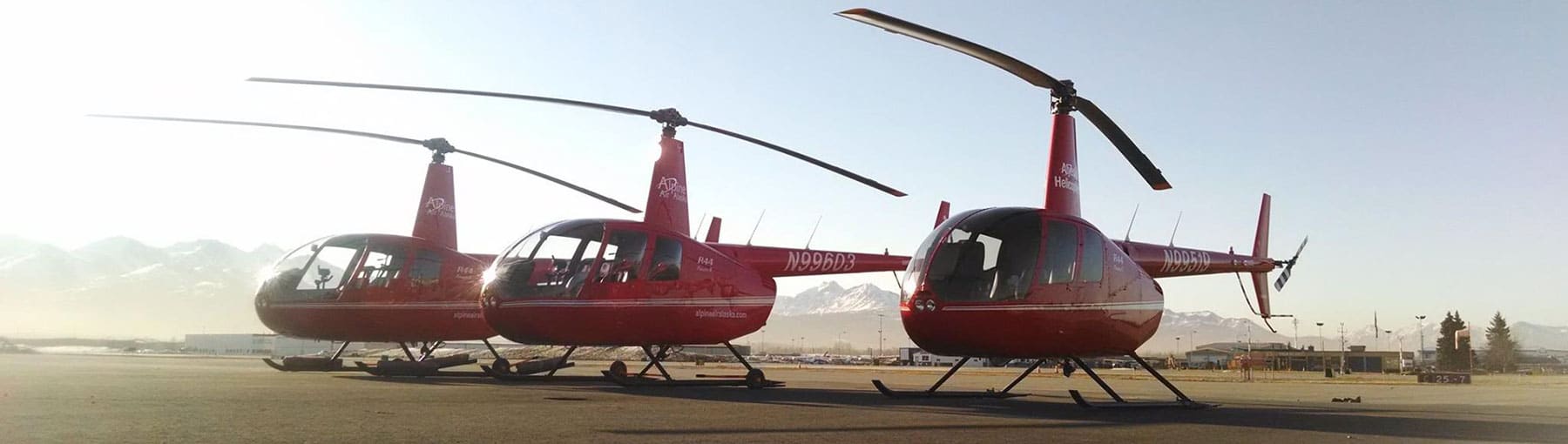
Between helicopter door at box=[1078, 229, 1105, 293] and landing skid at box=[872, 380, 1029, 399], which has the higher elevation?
helicopter door at box=[1078, 229, 1105, 293]

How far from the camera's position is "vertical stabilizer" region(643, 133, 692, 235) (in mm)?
20438

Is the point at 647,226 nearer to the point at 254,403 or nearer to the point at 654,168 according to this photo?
the point at 654,168

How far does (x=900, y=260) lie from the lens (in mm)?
23703

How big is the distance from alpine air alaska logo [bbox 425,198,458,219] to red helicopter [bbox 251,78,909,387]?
6531 mm

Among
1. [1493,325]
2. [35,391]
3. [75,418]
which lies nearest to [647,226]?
[35,391]

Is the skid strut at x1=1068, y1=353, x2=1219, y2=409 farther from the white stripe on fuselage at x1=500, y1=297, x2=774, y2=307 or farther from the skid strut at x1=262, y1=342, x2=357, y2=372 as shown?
the skid strut at x1=262, y1=342, x2=357, y2=372

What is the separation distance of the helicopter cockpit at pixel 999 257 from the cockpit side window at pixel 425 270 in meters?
13.2

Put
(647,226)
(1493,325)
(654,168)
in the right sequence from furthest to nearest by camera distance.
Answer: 1. (1493,325)
2. (654,168)
3. (647,226)

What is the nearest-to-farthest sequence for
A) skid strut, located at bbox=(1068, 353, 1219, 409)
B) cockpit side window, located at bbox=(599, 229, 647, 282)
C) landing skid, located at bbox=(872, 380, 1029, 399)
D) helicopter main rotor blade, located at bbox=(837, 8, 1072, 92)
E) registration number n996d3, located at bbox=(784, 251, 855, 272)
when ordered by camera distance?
helicopter main rotor blade, located at bbox=(837, 8, 1072, 92), skid strut, located at bbox=(1068, 353, 1219, 409), landing skid, located at bbox=(872, 380, 1029, 399), cockpit side window, located at bbox=(599, 229, 647, 282), registration number n996d3, located at bbox=(784, 251, 855, 272)

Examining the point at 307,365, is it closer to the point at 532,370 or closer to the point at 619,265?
the point at 532,370

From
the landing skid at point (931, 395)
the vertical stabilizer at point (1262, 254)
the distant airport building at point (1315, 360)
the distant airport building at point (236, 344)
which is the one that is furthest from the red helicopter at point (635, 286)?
the distant airport building at point (1315, 360)

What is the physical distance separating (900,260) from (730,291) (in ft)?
16.6

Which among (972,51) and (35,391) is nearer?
(972,51)

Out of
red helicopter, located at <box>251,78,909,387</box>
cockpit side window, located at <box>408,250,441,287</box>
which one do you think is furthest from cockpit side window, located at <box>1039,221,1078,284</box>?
cockpit side window, located at <box>408,250,441,287</box>
